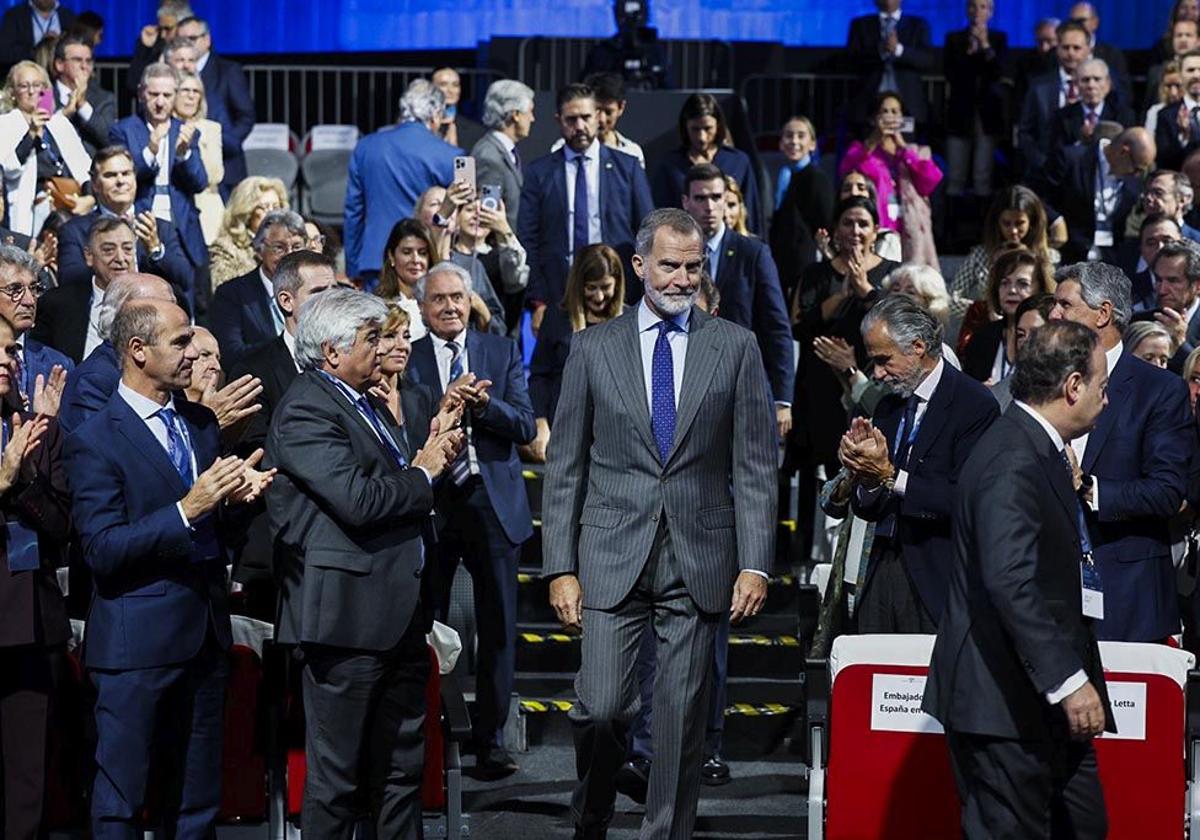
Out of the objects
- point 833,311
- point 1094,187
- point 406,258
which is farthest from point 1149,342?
point 1094,187

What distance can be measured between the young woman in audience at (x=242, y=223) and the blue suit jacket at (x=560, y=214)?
1298 mm

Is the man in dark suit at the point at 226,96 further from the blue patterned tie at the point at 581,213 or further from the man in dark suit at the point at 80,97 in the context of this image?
the blue patterned tie at the point at 581,213

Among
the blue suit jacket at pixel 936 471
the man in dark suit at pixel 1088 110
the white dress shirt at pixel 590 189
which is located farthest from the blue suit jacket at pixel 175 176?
the man in dark suit at pixel 1088 110

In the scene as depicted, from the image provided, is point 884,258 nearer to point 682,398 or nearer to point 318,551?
point 682,398

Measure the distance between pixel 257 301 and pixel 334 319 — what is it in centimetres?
185

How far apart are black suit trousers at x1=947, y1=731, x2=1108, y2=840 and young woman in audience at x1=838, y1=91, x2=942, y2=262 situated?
6521 mm

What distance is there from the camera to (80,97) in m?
11.2

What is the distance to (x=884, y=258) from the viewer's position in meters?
9.48

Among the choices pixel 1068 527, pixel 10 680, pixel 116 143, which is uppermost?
pixel 116 143

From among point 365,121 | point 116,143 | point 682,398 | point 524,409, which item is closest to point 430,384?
point 524,409

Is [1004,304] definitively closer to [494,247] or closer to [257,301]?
[494,247]

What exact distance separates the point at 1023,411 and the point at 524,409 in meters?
2.76

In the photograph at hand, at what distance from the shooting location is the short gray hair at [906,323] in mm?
6223

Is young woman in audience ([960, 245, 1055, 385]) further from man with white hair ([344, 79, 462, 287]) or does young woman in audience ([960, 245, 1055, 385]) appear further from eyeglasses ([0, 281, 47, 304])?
eyeglasses ([0, 281, 47, 304])
